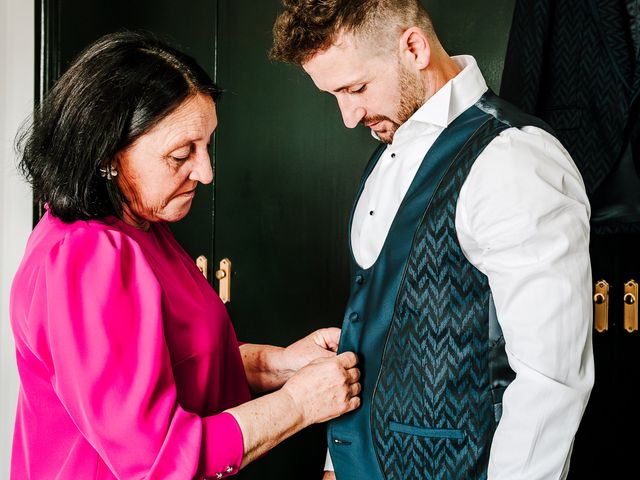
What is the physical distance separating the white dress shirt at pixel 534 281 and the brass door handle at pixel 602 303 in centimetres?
85

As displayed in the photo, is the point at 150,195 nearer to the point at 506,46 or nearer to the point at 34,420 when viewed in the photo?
the point at 34,420

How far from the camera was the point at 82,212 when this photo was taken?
1.30 meters

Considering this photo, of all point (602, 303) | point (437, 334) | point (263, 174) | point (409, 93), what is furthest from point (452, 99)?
point (263, 174)

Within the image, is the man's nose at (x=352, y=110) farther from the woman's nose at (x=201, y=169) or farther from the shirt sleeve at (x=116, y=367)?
the shirt sleeve at (x=116, y=367)

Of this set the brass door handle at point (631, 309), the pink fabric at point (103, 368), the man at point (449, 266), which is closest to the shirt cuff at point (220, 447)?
the pink fabric at point (103, 368)

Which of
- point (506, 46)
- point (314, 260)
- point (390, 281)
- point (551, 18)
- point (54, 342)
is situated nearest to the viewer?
point (54, 342)

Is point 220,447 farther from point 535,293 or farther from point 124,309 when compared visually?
point 535,293

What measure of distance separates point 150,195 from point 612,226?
1222 millimetres

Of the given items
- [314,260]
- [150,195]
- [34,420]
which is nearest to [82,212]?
[150,195]

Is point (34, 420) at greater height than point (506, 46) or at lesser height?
lesser

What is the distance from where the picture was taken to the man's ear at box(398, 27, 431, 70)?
1497 millimetres

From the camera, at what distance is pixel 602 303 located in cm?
208

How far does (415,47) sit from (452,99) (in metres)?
0.15

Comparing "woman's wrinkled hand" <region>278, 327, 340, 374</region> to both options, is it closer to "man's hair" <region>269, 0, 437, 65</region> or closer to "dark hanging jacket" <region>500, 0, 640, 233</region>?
"man's hair" <region>269, 0, 437, 65</region>
